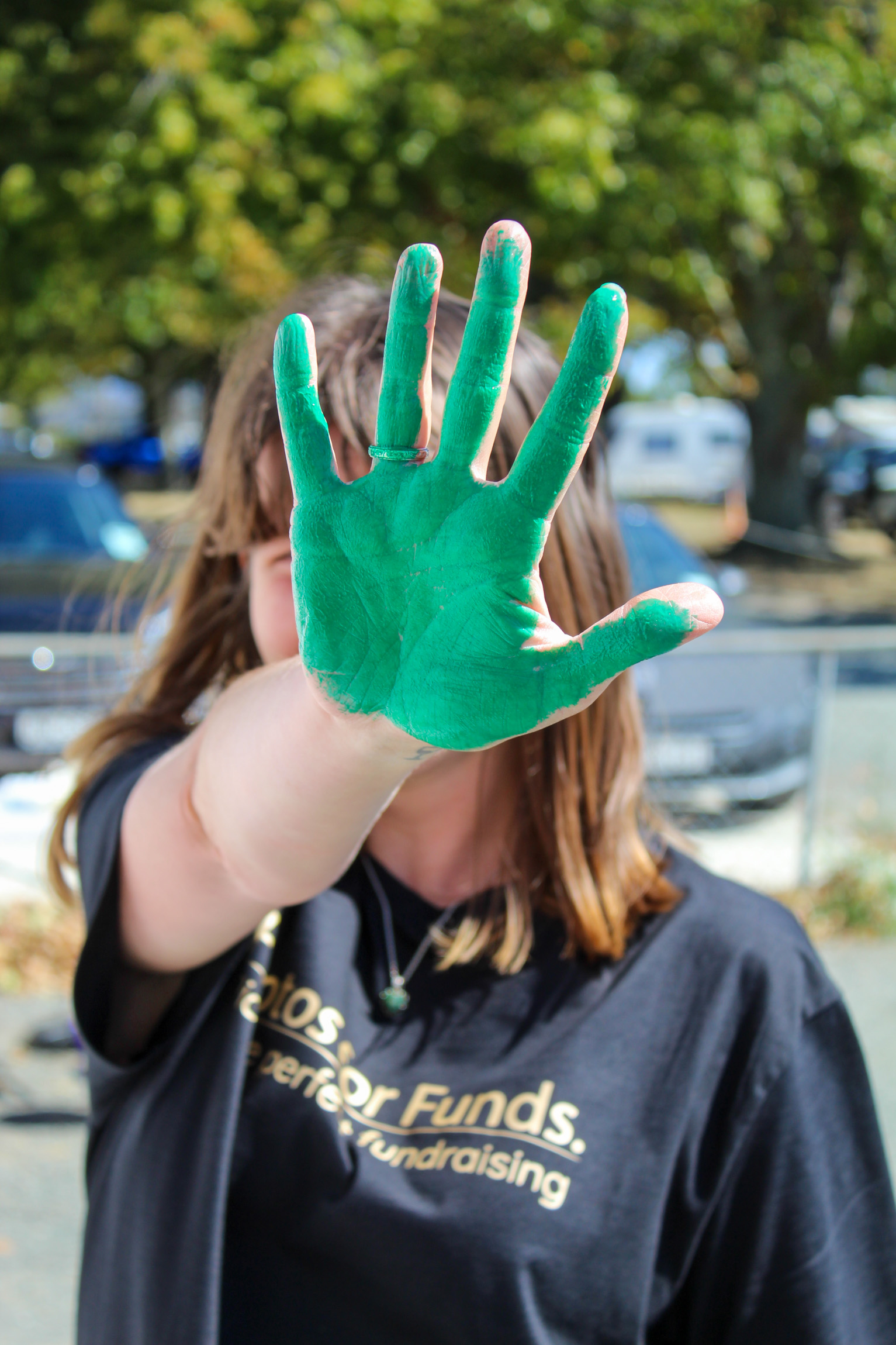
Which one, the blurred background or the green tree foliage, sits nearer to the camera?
the blurred background

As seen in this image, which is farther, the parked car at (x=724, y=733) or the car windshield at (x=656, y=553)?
the car windshield at (x=656, y=553)

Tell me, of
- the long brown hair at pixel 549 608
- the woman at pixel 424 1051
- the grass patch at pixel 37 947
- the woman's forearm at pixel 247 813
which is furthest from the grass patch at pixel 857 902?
the woman's forearm at pixel 247 813

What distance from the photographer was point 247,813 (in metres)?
1.03

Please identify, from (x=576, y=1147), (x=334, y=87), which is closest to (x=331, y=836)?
(x=576, y=1147)

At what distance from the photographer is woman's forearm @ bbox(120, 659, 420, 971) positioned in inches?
37.3

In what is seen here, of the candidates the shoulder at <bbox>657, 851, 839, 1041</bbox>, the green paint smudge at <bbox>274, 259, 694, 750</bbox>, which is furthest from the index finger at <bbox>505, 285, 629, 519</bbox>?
the shoulder at <bbox>657, 851, 839, 1041</bbox>

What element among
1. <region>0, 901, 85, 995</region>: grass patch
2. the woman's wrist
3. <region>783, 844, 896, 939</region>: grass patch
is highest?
the woman's wrist

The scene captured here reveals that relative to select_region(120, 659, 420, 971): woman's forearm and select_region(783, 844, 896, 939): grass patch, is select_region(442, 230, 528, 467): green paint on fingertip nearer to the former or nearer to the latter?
select_region(120, 659, 420, 971): woman's forearm

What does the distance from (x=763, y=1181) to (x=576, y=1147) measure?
0.18 meters

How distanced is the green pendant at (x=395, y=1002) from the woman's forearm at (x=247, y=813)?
0.59 ft

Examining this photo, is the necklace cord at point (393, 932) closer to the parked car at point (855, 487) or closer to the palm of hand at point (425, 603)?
the palm of hand at point (425, 603)

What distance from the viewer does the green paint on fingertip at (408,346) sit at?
81cm

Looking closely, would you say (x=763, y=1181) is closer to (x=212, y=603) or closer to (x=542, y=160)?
(x=212, y=603)

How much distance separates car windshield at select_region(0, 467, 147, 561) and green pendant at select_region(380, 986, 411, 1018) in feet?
17.3
